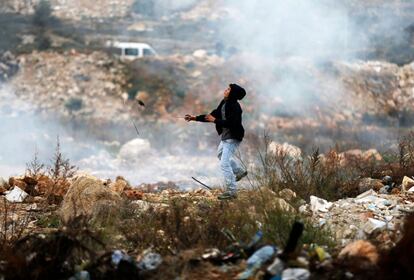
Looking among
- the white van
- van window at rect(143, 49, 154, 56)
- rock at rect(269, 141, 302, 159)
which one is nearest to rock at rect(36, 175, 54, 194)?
rock at rect(269, 141, 302, 159)

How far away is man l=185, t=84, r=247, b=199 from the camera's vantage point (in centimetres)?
728

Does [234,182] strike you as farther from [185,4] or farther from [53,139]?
[185,4]

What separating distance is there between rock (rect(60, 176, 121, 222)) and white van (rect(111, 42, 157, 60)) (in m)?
20.7

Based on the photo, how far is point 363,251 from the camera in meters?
4.00

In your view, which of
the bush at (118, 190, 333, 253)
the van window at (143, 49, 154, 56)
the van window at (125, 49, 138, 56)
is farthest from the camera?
the van window at (143, 49, 154, 56)

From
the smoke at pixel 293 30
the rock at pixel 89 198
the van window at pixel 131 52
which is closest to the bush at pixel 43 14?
the van window at pixel 131 52

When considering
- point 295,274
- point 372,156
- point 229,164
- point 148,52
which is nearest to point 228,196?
point 229,164

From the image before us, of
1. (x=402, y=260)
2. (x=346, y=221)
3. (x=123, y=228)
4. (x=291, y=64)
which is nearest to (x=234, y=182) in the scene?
(x=346, y=221)

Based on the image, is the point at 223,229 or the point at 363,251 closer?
the point at 363,251

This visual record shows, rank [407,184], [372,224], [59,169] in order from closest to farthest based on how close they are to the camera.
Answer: [372,224], [407,184], [59,169]

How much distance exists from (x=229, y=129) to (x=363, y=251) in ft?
11.5

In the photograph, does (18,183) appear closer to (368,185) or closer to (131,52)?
(368,185)

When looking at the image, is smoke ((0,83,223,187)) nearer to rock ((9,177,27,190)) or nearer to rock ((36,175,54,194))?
rock ((36,175,54,194))

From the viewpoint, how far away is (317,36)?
96.4 feet
